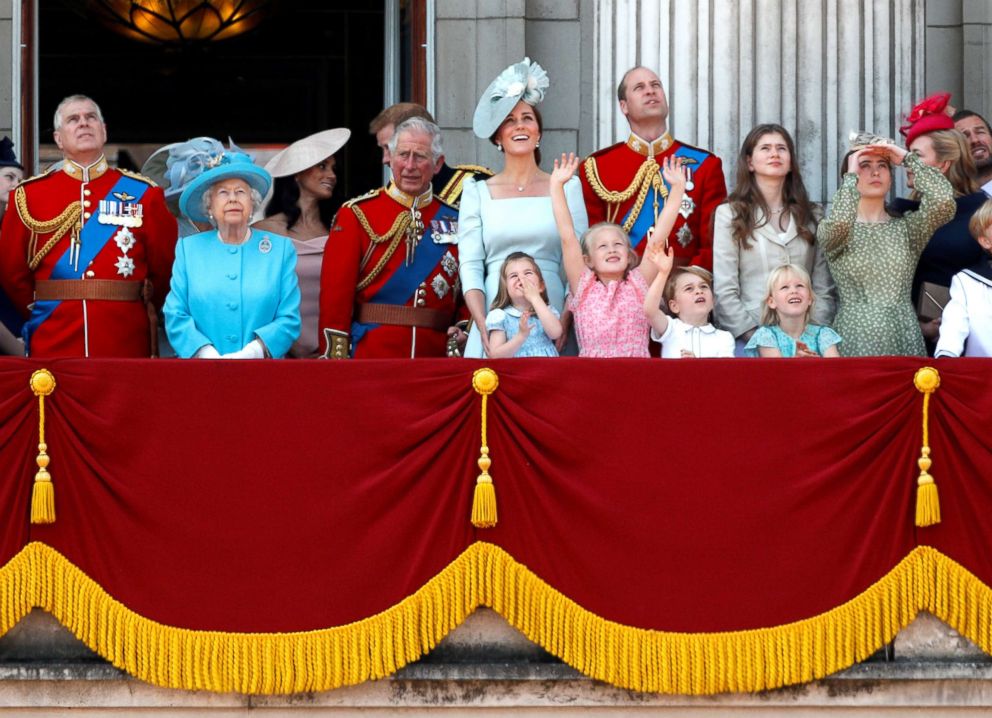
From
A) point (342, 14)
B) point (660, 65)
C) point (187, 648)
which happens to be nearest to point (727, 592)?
point (187, 648)

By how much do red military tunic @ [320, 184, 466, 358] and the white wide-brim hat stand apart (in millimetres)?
561

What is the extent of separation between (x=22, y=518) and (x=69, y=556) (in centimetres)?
22

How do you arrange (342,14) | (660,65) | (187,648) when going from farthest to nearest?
(342,14) → (660,65) → (187,648)

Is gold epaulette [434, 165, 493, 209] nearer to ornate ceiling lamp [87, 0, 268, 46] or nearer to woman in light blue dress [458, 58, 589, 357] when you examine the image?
woman in light blue dress [458, 58, 589, 357]

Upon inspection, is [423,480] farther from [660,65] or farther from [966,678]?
[660,65]

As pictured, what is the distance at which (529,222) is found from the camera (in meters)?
9.02

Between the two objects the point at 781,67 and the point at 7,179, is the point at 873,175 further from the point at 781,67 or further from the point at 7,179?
the point at 7,179

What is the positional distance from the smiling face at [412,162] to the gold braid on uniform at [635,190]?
71 centimetres

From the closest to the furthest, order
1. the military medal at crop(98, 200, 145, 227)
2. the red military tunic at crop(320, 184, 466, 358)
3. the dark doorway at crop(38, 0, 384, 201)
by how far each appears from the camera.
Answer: the red military tunic at crop(320, 184, 466, 358) → the military medal at crop(98, 200, 145, 227) → the dark doorway at crop(38, 0, 384, 201)

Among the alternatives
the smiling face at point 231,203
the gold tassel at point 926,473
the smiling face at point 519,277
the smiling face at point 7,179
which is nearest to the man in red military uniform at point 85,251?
the smiling face at point 7,179

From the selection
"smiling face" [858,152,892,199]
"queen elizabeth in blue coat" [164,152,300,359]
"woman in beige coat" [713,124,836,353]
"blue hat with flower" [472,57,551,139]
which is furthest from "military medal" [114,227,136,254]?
"smiling face" [858,152,892,199]

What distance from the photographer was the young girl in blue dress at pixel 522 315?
8609 mm

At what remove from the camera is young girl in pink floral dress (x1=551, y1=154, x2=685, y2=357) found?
8.60 metres

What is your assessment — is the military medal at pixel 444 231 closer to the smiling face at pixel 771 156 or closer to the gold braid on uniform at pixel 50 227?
the smiling face at pixel 771 156
